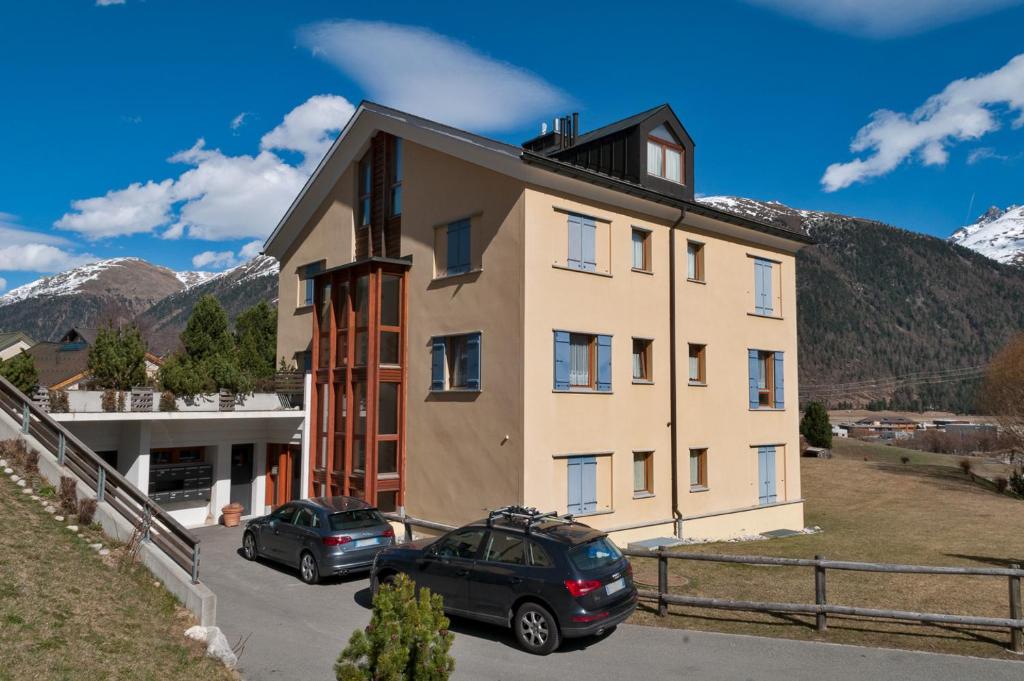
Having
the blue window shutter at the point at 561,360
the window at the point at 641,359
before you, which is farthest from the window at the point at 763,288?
the blue window shutter at the point at 561,360

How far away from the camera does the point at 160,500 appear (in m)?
23.0

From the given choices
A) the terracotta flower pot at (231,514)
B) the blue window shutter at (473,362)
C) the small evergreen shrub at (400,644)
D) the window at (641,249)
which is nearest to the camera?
the small evergreen shrub at (400,644)

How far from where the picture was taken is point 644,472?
20844mm

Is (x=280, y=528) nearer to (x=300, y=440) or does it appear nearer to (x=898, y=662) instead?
(x=300, y=440)

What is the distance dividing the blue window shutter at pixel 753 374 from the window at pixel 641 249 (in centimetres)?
554

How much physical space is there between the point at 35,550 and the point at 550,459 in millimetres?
11021

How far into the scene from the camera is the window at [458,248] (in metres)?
19.7

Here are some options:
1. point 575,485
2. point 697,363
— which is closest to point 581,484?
point 575,485

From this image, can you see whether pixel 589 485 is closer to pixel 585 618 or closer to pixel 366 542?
pixel 366 542

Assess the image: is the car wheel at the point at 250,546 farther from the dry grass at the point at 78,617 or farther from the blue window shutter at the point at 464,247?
the blue window shutter at the point at 464,247

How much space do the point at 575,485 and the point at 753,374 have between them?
889cm

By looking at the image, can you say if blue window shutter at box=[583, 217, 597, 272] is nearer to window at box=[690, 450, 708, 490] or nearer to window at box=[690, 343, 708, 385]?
window at box=[690, 343, 708, 385]

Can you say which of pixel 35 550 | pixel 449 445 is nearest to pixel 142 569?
pixel 35 550

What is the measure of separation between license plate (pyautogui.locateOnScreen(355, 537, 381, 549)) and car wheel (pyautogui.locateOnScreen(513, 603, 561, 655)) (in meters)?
5.25
